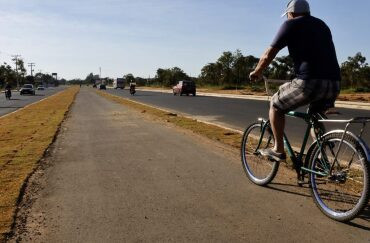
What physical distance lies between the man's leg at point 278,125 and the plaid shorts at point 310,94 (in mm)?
185

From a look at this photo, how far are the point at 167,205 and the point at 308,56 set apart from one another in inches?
79.8

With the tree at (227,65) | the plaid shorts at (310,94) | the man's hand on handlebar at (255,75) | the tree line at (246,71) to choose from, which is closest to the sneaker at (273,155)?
the plaid shorts at (310,94)

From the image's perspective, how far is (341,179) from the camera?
4.17 m

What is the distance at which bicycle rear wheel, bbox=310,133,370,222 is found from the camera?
3861 millimetres

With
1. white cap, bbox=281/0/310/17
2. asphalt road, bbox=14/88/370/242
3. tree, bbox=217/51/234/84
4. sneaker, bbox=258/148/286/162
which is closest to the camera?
asphalt road, bbox=14/88/370/242

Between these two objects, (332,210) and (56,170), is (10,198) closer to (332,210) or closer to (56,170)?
(56,170)

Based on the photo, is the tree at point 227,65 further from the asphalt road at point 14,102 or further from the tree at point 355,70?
the asphalt road at point 14,102

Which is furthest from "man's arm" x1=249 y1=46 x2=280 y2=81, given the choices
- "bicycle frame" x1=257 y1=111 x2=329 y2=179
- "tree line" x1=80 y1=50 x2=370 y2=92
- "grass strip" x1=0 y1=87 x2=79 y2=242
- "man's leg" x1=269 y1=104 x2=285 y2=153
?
"tree line" x1=80 y1=50 x2=370 y2=92

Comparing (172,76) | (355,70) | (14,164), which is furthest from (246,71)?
(14,164)

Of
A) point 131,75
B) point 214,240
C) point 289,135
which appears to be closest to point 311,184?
point 214,240

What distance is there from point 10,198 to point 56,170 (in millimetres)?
1719

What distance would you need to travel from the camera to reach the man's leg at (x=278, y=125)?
196 inches

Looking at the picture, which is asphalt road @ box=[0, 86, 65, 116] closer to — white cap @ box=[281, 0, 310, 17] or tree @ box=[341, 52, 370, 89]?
white cap @ box=[281, 0, 310, 17]

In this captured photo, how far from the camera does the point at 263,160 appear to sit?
5629 millimetres
